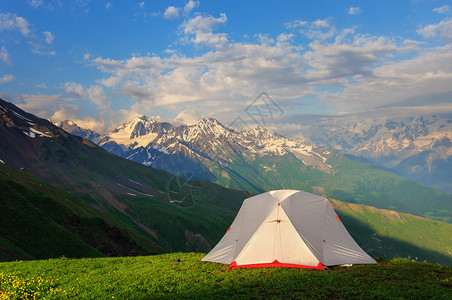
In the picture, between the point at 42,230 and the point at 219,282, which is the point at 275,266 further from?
the point at 42,230

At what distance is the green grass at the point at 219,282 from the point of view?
17.3 m

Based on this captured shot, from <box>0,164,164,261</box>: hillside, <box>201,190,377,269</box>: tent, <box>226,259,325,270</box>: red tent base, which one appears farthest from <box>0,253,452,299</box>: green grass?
<box>0,164,164,261</box>: hillside

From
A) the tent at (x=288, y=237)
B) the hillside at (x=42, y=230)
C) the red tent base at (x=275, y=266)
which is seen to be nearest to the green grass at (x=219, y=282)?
the red tent base at (x=275, y=266)

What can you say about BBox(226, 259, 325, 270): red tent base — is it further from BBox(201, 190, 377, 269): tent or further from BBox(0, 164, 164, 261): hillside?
BBox(0, 164, 164, 261): hillside

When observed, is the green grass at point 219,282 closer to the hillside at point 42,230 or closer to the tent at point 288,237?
the tent at point 288,237

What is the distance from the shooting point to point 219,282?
20406 mm

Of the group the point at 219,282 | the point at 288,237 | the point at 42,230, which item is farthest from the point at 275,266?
the point at 42,230

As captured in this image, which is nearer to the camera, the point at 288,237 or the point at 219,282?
the point at 219,282

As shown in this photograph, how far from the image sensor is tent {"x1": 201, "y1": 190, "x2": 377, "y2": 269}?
25.2 metres

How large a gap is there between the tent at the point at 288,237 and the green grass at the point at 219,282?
54.0 inches

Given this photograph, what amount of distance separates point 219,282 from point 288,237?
831 centimetres

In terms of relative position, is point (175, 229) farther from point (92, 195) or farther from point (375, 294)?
point (375, 294)

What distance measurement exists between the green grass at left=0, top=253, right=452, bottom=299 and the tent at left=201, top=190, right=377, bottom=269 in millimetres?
1371

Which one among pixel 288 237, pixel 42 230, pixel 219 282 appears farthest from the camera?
pixel 42 230
